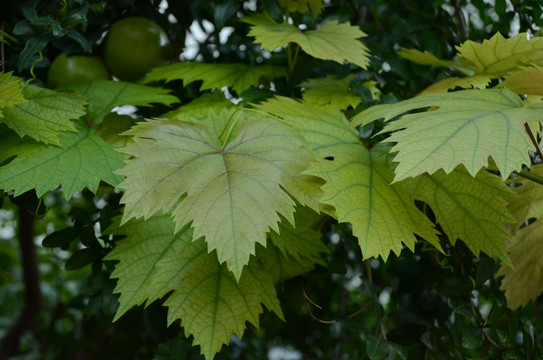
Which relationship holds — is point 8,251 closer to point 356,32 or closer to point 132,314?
point 132,314

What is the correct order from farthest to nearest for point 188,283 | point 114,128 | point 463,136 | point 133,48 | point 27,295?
point 27,295, point 133,48, point 114,128, point 188,283, point 463,136

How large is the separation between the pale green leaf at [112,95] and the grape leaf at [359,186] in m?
0.18

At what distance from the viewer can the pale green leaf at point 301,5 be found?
848 mm

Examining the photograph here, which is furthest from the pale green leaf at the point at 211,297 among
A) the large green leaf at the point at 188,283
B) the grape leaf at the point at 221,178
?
the grape leaf at the point at 221,178

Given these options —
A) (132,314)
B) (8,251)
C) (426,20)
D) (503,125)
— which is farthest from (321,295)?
(8,251)

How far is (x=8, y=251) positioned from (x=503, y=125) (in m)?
2.04

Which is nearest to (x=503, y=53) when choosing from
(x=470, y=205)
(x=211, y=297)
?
(x=470, y=205)

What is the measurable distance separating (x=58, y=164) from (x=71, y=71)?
26 centimetres

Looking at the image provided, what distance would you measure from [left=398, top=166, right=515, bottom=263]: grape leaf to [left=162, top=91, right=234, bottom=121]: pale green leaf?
0.30m

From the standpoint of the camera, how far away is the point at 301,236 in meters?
0.69

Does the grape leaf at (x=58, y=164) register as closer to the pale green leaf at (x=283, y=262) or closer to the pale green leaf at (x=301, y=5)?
the pale green leaf at (x=283, y=262)

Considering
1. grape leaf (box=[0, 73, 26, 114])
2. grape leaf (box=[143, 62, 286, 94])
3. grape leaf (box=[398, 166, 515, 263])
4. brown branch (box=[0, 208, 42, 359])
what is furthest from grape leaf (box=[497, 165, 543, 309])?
brown branch (box=[0, 208, 42, 359])

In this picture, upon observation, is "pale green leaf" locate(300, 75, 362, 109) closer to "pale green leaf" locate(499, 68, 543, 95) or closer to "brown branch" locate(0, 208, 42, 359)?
"pale green leaf" locate(499, 68, 543, 95)

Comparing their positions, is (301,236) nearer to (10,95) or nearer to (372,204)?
(372,204)
